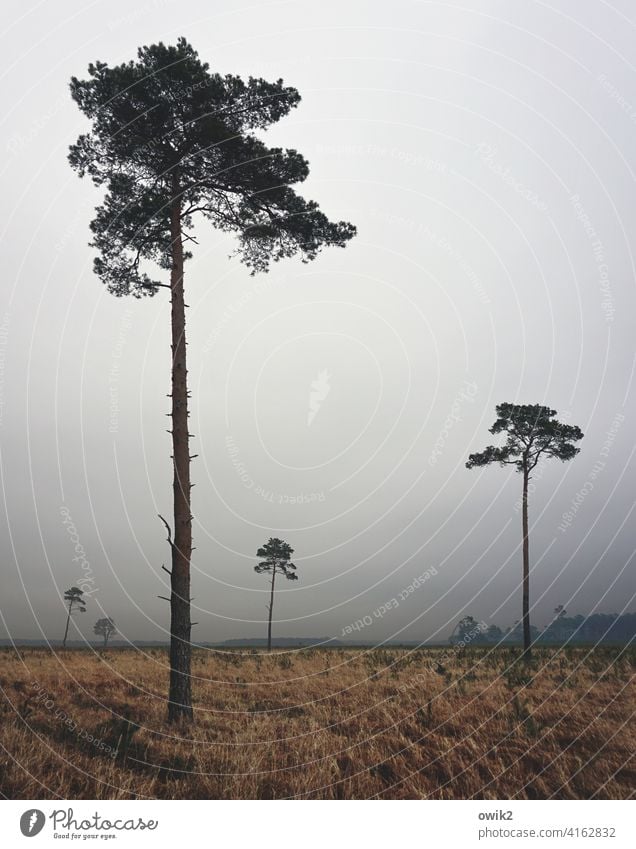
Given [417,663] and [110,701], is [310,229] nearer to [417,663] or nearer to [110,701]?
[110,701]

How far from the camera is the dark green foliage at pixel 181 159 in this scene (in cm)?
1009

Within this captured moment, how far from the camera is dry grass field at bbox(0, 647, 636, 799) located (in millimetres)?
5883

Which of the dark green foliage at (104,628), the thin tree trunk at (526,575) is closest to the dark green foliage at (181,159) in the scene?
the thin tree trunk at (526,575)

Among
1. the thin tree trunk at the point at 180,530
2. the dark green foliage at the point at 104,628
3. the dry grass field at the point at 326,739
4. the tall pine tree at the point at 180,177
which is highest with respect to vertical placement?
the tall pine tree at the point at 180,177

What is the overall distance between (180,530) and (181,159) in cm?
803

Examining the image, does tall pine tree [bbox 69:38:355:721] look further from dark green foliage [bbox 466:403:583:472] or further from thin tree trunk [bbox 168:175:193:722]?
dark green foliage [bbox 466:403:583:472]

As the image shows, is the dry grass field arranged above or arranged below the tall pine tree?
below

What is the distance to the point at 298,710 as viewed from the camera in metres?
10.1

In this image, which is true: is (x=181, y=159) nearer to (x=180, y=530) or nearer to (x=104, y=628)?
(x=180, y=530)

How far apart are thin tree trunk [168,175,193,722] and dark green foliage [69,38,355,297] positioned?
164 centimetres

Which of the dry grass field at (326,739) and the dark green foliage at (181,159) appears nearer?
the dry grass field at (326,739)

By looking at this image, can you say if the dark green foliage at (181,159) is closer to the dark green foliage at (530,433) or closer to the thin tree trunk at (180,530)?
the thin tree trunk at (180,530)

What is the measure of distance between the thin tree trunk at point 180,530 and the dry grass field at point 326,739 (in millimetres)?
667

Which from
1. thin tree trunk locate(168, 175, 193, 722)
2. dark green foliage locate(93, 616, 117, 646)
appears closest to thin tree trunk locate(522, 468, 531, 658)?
thin tree trunk locate(168, 175, 193, 722)
